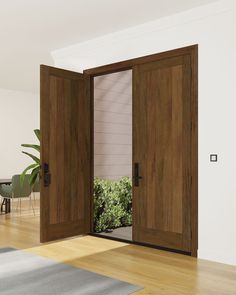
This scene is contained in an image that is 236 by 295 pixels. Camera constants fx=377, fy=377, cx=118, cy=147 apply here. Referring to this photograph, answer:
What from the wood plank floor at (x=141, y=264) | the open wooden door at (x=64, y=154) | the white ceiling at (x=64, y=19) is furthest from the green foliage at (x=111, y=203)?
the white ceiling at (x=64, y=19)

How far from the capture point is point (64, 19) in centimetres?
447

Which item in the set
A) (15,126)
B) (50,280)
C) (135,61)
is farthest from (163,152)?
(15,126)

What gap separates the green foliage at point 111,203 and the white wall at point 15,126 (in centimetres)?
392

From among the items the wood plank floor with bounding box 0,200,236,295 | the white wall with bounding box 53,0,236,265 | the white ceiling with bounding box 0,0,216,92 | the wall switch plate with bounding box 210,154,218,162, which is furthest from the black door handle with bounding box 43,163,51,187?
the wall switch plate with bounding box 210,154,218,162

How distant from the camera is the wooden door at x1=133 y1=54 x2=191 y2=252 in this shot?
14.0 feet

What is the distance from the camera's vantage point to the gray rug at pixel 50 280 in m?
3.08

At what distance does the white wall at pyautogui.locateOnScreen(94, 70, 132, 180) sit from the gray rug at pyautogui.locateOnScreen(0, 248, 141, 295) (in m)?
2.15

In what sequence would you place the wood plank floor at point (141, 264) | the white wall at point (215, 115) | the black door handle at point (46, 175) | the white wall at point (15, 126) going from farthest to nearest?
the white wall at point (15, 126) → the black door handle at point (46, 175) → the white wall at point (215, 115) → the wood plank floor at point (141, 264)

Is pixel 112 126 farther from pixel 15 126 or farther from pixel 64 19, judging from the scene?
pixel 15 126

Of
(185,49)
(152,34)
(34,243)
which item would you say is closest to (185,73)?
(185,49)

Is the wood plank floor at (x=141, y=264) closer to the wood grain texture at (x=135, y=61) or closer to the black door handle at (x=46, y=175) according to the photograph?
the black door handle at (x=46, y=175)

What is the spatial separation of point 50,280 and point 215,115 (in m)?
2.33

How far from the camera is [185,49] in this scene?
427cm

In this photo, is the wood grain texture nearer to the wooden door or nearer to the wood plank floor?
the wooden door
